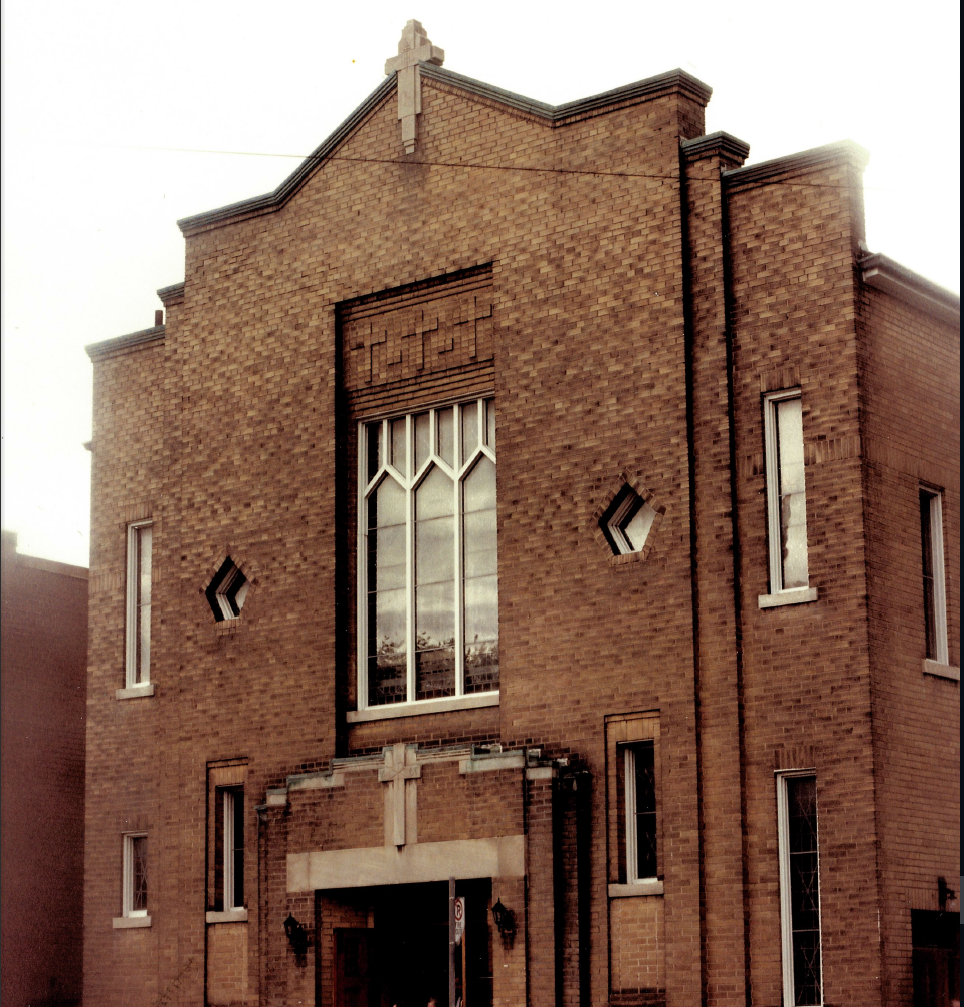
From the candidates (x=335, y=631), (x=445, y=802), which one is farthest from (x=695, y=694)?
(x=335, y=631)

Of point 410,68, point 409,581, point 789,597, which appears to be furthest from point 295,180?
point 789,597

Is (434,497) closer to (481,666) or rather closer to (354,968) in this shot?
(481,666)

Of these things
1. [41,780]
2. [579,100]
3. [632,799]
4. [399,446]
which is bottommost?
[632,799]

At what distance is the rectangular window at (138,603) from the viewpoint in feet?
80.9

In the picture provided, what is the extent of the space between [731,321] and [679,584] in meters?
2.89

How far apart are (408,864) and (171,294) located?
29.0ft

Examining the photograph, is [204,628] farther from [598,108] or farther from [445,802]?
[598,108]

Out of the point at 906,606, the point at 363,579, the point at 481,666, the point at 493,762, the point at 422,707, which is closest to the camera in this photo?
the point at 906,606

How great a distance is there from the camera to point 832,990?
17.8 meters

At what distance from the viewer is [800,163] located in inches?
762

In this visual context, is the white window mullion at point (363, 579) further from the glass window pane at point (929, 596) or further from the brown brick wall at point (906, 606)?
the glass window pane at point (929, 596)

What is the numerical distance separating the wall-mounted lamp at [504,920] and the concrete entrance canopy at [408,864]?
346 millimetres

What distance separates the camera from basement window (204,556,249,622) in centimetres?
2348

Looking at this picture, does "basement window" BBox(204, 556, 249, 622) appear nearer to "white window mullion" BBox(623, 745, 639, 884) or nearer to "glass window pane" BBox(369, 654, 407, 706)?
"glass window pane" BBox(369, 654, 407, 706)
